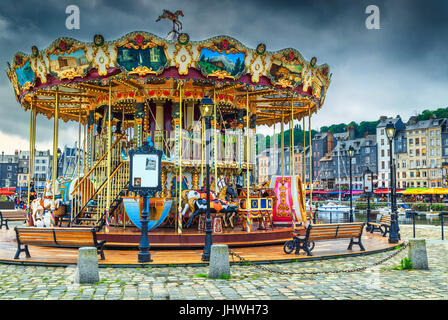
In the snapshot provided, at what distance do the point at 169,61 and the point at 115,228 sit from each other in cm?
687

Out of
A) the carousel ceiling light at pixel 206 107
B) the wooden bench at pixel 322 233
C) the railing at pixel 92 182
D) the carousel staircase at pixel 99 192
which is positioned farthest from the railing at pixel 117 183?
the wooden bench at pixel 322 233

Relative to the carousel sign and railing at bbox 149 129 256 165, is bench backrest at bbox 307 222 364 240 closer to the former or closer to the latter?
the carousel sign

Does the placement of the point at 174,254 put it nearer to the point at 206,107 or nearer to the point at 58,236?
the point at 58,236

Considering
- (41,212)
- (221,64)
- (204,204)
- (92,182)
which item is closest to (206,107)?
(221,64)

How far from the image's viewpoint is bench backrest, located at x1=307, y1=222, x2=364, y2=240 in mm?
13391

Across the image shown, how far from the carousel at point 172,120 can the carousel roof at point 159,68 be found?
3 cm

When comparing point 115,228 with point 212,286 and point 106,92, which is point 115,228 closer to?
point 106,92

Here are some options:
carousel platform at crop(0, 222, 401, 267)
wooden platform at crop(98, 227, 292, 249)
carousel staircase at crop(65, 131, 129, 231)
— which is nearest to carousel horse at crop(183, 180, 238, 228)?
wooden platform at crop(98, 227, 292, 249)

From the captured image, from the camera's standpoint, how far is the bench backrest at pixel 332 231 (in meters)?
13.4

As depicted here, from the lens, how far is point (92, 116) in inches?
810

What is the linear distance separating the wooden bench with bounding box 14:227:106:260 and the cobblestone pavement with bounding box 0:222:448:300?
826 mm

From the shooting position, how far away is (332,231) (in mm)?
13898

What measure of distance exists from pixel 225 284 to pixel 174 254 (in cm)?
412
